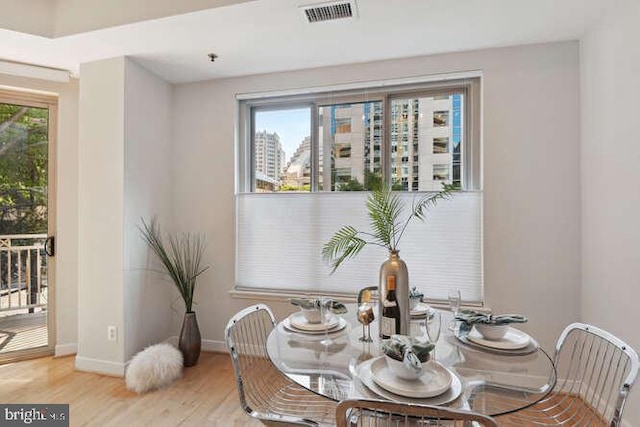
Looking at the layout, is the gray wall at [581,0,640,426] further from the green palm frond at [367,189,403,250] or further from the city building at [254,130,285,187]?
the city building at [254,130,285,187]

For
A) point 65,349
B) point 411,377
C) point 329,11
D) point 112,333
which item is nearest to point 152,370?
point 112,333

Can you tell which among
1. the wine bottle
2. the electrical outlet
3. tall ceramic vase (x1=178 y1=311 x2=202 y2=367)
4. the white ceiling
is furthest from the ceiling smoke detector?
the electrical outlet

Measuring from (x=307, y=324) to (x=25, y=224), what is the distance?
289 cm

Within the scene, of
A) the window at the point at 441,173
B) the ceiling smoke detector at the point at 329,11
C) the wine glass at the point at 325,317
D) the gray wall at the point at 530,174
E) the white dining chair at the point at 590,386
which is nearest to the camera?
the white dining chair at the point at 590,386

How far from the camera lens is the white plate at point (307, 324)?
5.22 ft

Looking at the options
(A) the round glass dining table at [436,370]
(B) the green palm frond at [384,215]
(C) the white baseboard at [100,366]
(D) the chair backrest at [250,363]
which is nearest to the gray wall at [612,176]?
(A) the round glass dining table at [436,370]

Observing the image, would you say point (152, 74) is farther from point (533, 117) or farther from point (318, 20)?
point (533, 117)

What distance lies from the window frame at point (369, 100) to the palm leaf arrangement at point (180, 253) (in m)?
0.70

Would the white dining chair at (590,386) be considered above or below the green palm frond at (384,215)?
below

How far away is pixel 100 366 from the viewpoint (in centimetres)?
266

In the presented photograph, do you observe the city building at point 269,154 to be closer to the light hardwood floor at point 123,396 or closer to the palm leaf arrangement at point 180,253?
the palm leaf arrangement at point 180,253

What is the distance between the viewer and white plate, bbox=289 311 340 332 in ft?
5.22

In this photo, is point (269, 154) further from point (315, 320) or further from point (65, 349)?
point (65, 349)

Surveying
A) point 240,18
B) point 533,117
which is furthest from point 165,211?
point 533,117
